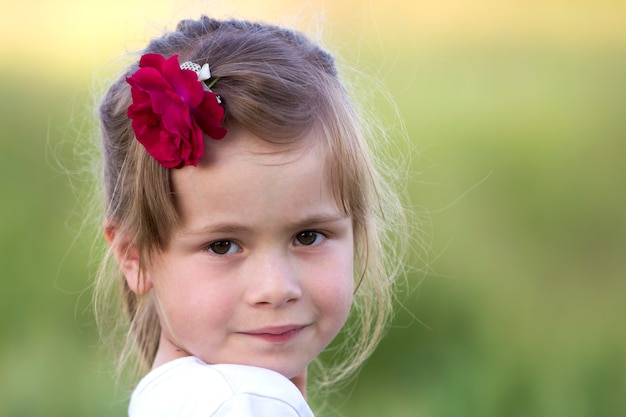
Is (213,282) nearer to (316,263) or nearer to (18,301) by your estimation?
(316,263)

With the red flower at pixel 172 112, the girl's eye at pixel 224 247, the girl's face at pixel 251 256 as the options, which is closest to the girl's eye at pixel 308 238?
the girl's face at pixel 251 256

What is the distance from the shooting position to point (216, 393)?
1814mm

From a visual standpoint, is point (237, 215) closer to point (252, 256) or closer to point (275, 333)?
point (252, 256)

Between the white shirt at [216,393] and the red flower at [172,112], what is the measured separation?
15.8 inches

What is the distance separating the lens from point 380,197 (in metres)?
2.36

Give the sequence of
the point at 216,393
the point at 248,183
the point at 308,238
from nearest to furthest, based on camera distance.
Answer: the point at 216,393 → the point at 248,183 → the point at 308,238

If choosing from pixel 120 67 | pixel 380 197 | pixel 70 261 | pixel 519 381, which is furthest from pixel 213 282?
pixel 70 261

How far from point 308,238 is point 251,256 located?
0.13 meters

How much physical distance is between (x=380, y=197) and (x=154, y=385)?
0.71 meters

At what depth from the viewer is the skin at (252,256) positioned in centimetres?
194

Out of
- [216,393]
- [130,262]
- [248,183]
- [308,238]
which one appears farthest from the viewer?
[130,262]

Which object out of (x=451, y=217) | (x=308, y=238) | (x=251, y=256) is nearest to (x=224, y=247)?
(x=251, y=256)

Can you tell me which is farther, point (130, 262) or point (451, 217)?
point (451, 217)

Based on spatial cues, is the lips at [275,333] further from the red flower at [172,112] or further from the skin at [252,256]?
the red flower at [172,112]
